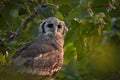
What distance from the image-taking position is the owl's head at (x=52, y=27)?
3.72 m

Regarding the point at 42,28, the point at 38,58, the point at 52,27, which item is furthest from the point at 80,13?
the point at 42,28

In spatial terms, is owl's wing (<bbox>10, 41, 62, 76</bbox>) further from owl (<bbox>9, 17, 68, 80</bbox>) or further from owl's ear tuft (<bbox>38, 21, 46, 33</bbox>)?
owl's ear tuft (<bbox>38, 21, 46, 33</bbox>)

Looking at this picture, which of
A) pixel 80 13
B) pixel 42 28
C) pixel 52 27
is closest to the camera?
pixel 80 13

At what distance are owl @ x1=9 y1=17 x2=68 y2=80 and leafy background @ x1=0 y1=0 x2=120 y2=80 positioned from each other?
0.11 metres

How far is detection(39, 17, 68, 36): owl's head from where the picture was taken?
12.2 ft

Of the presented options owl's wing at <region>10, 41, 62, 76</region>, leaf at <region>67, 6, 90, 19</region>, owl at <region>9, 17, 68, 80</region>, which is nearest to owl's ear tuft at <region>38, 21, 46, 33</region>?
owl at <region>9, 17, 68, 80</region>

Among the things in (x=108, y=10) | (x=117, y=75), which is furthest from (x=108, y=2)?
(x=117, y=75)

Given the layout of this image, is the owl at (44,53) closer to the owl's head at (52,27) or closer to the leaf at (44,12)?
the owl's head at (52,27)

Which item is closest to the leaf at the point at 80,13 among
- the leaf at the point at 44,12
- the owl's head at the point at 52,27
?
the leaf at the point at 44,12

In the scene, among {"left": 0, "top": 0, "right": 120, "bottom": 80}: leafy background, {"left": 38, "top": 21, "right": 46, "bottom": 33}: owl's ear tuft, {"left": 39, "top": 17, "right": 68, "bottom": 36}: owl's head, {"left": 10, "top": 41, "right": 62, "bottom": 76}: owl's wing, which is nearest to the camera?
{"left": 0, "top": 0, "right": 120, "bottom": 80}: leafy background

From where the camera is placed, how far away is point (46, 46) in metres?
3.86

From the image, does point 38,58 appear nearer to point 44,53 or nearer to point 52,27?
point 44,53

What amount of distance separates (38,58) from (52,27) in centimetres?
65

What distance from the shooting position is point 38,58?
3.39 metres
